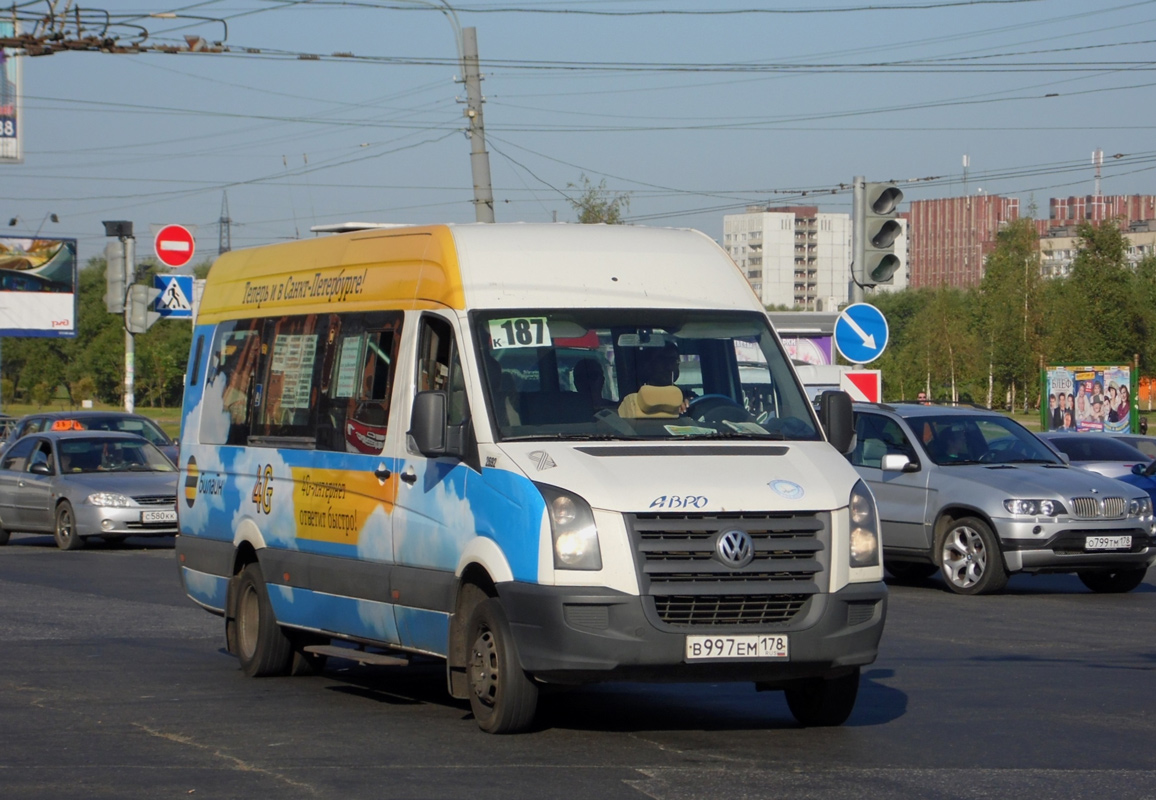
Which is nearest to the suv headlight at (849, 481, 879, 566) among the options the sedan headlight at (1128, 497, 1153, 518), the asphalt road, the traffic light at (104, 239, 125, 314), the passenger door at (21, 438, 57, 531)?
the asphalt road

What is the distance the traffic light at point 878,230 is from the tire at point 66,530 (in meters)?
10.5

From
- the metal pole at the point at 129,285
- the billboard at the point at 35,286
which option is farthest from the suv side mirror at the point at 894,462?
the billboard at the point at 35,286

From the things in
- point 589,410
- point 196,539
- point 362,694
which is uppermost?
point 589,410

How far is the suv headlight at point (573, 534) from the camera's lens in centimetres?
754

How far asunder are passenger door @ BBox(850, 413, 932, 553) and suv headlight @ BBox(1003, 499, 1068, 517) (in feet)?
3.46

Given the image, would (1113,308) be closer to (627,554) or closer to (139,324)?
(139,324)

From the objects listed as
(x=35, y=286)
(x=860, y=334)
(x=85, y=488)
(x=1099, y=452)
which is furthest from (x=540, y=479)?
(x=35, y=286)

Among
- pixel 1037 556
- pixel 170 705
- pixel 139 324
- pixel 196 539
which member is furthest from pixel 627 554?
pixel 139 324

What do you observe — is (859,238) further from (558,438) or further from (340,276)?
(558,438)

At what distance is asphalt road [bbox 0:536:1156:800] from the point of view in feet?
22.7

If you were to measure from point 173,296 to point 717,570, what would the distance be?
77.0 ft

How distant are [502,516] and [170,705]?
2539 mm

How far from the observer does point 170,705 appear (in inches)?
362

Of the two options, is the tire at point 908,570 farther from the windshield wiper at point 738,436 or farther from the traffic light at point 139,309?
the traffic light at point 139,309
